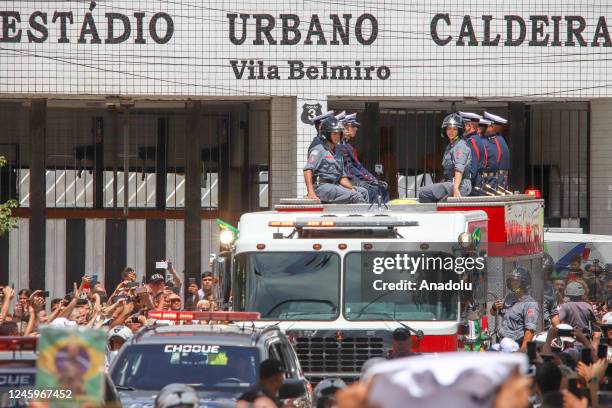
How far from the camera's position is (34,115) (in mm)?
27375

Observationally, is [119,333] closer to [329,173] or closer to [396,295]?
[396,295]

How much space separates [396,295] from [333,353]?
2.66 feet

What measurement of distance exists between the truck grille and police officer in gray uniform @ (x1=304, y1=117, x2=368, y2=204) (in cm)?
276

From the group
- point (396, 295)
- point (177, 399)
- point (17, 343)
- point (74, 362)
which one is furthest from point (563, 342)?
point (74, 362)

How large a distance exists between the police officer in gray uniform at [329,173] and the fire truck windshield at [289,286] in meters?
2.34

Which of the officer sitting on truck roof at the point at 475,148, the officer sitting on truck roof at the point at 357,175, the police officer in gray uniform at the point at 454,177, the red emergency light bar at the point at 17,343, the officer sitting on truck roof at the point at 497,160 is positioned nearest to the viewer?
the red emergency light bar at the point at 17,343

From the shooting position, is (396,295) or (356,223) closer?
(396,295)

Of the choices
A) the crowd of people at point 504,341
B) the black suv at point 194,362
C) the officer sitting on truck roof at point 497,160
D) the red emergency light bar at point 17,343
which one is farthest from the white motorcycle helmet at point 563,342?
the red emergency light bar at point 17,343

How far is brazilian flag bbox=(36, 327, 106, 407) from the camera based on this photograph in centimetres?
675

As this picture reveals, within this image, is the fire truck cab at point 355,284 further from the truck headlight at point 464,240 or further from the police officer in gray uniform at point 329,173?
the police officer in gray uniform at point 329,173

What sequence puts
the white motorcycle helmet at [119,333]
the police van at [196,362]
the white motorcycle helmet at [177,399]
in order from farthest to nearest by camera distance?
1. the white motorcycle helmet at [119,333]
2. the police van at [196,362]
3. the white motorcycle helmet at [177,399]

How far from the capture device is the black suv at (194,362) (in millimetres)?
11102

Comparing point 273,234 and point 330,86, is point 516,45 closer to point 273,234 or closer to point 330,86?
point 330,86

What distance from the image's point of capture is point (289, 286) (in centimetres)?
1455
